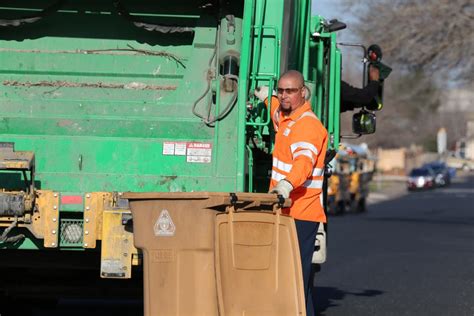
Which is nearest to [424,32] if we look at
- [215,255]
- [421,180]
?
[215,255]

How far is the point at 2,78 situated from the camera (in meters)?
7.94

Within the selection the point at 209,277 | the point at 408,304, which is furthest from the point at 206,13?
the point at 408,304

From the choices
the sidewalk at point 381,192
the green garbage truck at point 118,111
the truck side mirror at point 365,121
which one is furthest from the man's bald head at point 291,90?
the sidewalk at point 381,192

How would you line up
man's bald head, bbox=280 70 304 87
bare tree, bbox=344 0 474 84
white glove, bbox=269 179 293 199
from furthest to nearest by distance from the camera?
bare tree, bbox=344 0 474 84, man's bald head, bbox=280 70 304 87, white glove, bbox=269 179 293 199

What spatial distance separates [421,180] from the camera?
63.9m

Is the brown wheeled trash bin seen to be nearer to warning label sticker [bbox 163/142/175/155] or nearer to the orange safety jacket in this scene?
the orange safety jacket

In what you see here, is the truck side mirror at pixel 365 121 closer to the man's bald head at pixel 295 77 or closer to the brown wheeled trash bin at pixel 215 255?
the man's bald head at pixel 295 77

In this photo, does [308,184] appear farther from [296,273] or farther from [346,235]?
[346,235]

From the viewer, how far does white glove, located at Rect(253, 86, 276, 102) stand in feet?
24.5

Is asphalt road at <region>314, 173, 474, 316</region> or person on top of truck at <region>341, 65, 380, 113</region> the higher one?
person on top of truck at <region>341, 65, 380, 113</region>

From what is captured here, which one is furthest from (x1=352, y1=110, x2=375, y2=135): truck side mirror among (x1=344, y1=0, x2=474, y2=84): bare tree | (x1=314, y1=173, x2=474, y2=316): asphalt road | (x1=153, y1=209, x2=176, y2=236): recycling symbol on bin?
(x1=344, y1=0, x2=474, y2=84): bare tree

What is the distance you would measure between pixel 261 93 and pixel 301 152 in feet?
2.63

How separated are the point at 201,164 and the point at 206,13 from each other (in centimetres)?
115

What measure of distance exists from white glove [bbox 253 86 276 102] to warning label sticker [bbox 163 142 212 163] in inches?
17.3
